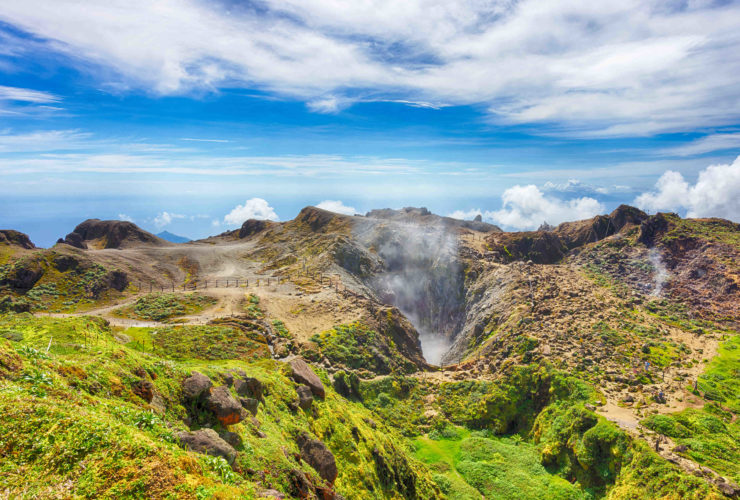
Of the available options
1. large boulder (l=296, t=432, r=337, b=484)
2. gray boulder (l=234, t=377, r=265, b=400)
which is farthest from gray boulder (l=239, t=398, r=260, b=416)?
large boulder (l=296, t=432, r=337, b=484)

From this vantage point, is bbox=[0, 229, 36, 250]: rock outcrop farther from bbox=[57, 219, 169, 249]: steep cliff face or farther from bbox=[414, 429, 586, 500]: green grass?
bbox=[414, 429, 586, 500]: green grass

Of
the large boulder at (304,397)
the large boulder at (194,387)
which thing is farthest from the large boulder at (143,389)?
the large boulder at (304,397)

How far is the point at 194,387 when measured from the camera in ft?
49.5

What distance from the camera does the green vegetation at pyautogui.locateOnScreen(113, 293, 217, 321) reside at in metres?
57.5

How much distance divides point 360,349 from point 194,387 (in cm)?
3703

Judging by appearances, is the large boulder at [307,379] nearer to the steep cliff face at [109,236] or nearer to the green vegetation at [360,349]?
the green vegetation at [360,349]

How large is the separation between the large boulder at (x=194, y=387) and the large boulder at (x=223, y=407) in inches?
14.6

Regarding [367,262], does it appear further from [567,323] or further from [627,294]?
[627,294]

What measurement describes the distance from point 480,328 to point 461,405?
22.5 metres

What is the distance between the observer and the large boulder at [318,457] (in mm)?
18383

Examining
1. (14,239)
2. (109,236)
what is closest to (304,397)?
(14,239)

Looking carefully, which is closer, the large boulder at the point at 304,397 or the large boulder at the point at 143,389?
the large boulder at the point at 143,389

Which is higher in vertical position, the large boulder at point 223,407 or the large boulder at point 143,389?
the large boulder at point 143,389

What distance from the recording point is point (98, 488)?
739 cm
